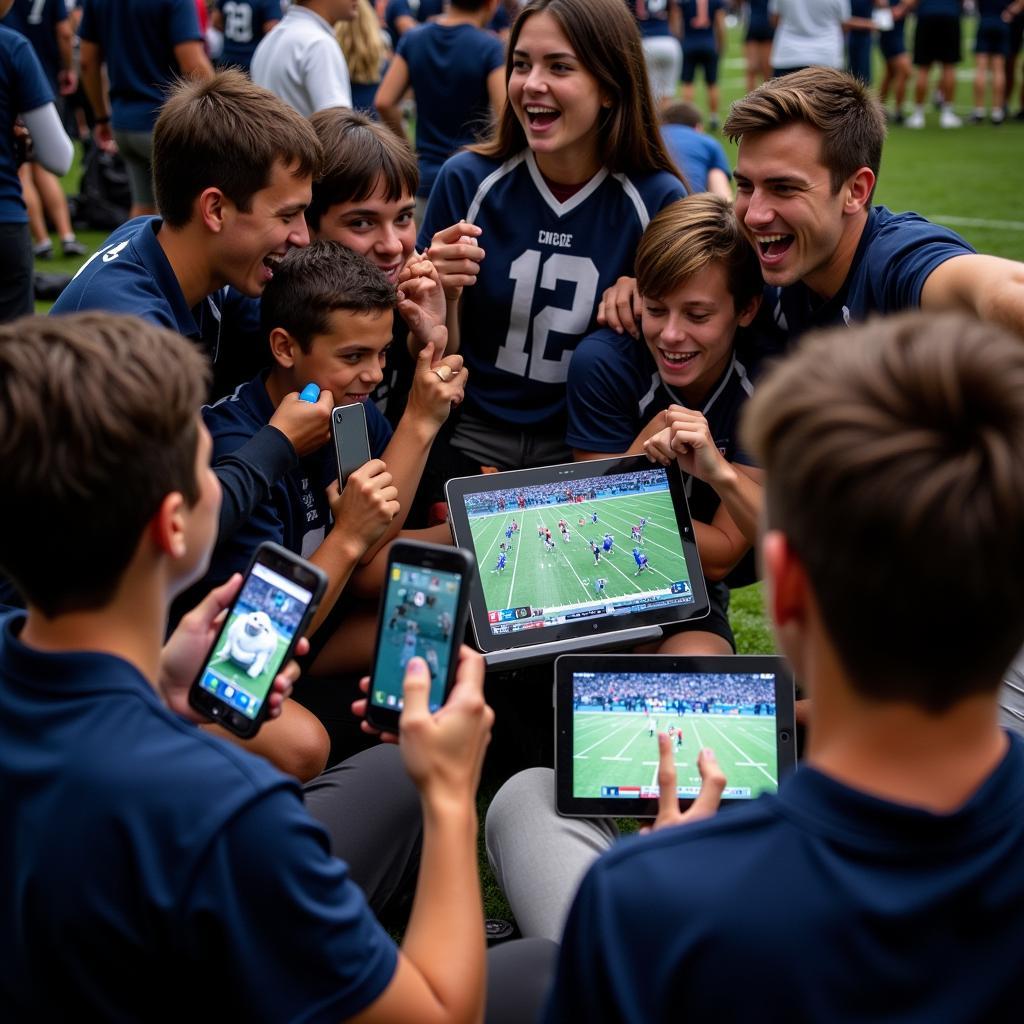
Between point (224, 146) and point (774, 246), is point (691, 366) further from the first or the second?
point (224, 146)

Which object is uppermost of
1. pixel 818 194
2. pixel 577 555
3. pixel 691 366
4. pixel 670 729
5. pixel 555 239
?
pixel 818 194

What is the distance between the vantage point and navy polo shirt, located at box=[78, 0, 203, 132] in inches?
256

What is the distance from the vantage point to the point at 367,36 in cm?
757

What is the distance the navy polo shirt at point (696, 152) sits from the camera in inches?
236

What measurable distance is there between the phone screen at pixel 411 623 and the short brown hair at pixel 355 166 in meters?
1.72

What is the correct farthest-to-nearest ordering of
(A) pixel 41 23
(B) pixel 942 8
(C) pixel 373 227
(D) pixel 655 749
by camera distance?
(B) pixel 942 8
(A) pixel 41 23
(C) pixel 373 227
(D) pixel 655 749

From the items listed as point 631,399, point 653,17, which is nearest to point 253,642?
point 631,399

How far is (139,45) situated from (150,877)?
6242mm

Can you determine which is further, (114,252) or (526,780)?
(114,252)

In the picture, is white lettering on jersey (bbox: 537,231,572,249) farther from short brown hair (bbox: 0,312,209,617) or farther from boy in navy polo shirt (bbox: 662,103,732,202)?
short brown hair (bbox: 0,312,209,617)

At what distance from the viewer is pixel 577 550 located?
9.83 ft

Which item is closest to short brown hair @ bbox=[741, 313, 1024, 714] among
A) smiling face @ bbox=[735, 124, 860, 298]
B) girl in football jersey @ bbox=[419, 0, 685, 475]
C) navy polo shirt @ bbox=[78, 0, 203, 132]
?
smiling face @ bbox=[735, 124, 860, 298]

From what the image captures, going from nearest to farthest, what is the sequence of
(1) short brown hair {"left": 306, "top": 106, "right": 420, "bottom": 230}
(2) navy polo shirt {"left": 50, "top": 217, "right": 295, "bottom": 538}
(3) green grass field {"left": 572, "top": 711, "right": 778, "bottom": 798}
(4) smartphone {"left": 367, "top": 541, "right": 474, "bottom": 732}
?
(4) smartphone {"left": 367, "top": 541, "right": 474, "bottom": 732}
(3) green grass field {"left": 572, "top": 711, "right": 778, "bottom": 798}
(2) navy polo shirt {"left": 50, "top": 217, "right": 295, "bottom": 538}
(1) short brown hair {"left": 306, "top": 106, "right": 420, "bottom": 230}

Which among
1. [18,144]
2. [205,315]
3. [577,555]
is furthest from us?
[18,144]
